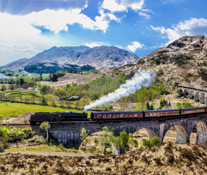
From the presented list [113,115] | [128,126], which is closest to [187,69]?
[128,126]

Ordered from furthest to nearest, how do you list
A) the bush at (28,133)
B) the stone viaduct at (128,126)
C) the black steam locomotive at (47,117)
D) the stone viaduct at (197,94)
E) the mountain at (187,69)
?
the mountain at (187,69) → the stone viaduct at (197,94) → the black steam locomotive at (47,117) → the bush at (28,133) → the stone viaduct at (128,126)

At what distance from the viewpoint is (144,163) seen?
2188cm

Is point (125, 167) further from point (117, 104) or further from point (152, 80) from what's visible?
point (152, 80)

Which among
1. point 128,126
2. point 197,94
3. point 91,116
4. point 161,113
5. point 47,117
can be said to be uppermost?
point 197,94

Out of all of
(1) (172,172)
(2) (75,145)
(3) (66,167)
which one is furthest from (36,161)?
(1) (172,172)

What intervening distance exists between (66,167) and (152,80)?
11640 cm

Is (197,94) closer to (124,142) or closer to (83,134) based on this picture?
(124,142)

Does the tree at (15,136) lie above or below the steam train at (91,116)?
below

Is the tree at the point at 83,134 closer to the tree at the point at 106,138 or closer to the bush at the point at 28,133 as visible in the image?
the tree at the point at 106,138

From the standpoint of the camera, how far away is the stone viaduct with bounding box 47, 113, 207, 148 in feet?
102

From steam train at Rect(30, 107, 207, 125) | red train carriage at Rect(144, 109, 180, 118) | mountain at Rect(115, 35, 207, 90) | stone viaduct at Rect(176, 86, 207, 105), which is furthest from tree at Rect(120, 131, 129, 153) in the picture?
mountain at Rect(115, 35, 207, 90)

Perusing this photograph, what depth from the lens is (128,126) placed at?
3603 centimetres

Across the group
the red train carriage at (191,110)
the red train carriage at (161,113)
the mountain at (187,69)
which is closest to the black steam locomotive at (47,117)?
the red train carriage at (161,113)

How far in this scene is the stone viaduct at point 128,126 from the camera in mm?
31047
